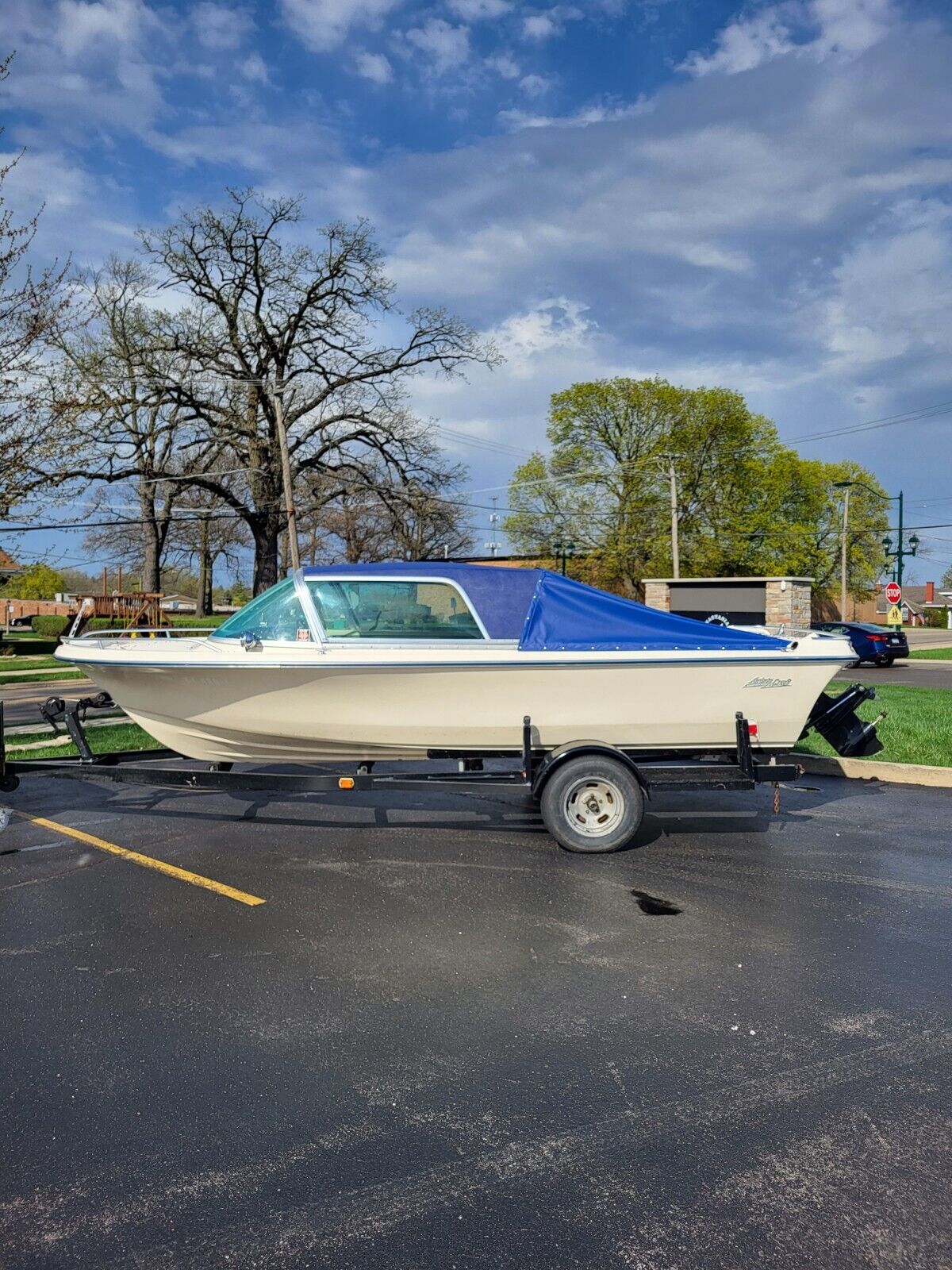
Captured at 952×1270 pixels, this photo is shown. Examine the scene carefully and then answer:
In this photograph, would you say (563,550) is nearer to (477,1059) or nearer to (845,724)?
(845,724)

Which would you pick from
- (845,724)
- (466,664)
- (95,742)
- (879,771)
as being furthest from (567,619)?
(95,742)

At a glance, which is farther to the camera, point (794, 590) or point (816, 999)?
point (794, 590)

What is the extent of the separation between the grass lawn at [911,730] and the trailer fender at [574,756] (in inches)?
161

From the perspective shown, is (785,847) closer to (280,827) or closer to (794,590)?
(280,827)

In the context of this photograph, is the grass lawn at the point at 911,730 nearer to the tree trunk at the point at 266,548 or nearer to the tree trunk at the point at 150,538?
the tree trunk at the point at 266,548

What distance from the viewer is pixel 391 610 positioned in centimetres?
660

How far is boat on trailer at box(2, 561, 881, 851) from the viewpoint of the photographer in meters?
6.30

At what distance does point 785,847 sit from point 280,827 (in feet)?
12.7

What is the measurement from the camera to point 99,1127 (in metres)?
3.07

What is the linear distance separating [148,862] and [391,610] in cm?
244

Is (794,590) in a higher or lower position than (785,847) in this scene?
higher

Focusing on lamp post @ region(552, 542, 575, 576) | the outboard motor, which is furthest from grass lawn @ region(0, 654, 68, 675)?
the outboard motor

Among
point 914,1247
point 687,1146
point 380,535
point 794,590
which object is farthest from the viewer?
point 380,535

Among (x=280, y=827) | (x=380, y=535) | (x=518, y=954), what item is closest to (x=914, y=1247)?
(x=518, y=954)
